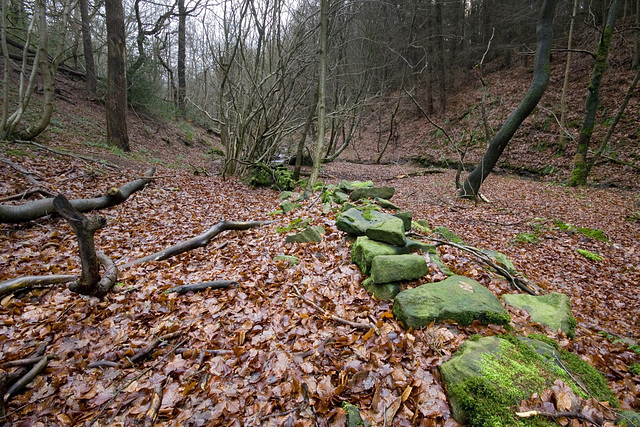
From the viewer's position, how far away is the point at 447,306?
3.01 meters

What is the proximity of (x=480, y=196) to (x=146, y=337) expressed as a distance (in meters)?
10.8

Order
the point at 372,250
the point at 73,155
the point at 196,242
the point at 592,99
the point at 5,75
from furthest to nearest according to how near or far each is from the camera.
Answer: the point at 592,99, the point at 73,155, the point at 5,75, the point at 196,242, the point at 372,250

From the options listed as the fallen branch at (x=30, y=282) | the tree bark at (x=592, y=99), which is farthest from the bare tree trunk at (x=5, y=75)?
the tree bark at (x=592, y=99)

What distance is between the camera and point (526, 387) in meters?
2.10

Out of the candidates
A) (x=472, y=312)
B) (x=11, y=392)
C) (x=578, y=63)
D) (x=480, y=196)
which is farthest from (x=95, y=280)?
(x=578, y=63)

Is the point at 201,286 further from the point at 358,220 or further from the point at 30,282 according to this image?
the point at 358,220

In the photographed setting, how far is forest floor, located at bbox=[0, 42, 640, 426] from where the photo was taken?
2363 mm

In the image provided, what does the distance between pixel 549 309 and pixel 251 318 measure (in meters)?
3.65

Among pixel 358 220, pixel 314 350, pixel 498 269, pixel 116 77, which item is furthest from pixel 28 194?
pixel 498 269

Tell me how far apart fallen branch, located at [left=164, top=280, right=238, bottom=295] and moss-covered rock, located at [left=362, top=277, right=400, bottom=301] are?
6.48ft

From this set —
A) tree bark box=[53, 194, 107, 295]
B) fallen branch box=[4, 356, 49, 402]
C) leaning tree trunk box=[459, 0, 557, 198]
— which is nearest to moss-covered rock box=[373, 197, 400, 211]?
leaning tree trunk box=[459, 0, 557, 198]

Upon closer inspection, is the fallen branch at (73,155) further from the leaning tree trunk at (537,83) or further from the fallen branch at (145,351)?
the leaning tree trunk at (537,83)

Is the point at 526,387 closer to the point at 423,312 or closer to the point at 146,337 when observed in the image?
the point at 423,312

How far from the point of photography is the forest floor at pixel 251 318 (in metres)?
2.36
